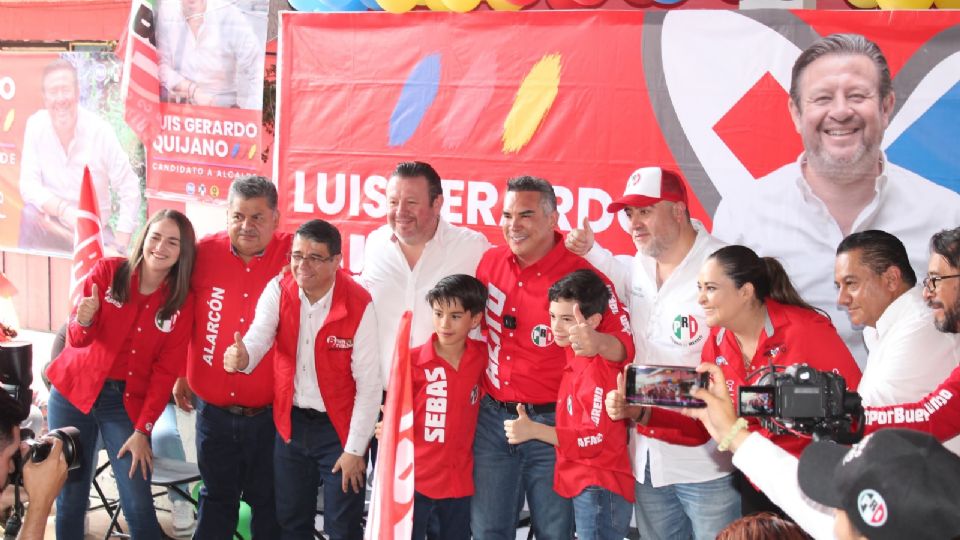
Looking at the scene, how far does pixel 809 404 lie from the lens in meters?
2.10

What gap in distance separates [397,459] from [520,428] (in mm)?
450

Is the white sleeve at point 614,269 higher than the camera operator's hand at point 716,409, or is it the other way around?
the white sleeve at point 614,269

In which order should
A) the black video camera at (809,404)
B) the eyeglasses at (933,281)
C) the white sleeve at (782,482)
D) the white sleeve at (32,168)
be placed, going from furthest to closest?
the white sleeve at (32,168), the eyeglasses at (933,281), the black video camera at (809,404), the white sleeve at (782,482)

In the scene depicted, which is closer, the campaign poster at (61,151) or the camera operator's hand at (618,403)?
the camera operator's hand at (618,403)

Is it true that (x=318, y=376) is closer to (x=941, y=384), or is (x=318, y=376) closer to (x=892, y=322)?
(x=892, y=322)

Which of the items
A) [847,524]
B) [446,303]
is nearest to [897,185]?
[446,303]

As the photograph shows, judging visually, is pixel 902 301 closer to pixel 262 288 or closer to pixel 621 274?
pixel 621 274

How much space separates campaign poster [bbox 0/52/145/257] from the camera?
5844mm

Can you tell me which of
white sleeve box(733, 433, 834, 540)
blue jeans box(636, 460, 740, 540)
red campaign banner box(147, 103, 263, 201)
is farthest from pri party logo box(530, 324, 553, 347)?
red campaign banner box(147, 103, 263, 201)

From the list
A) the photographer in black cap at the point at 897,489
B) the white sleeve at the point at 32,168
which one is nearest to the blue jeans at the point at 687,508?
the photographer in black cap at the point at 897,489

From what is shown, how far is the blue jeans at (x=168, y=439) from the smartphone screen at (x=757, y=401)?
130 inches

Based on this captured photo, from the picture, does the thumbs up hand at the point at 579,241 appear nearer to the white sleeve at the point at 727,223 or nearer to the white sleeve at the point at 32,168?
the white sleeve at the point at 727,223

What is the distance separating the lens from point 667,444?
10.1 ft

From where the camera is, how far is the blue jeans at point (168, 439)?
465 centimetres
